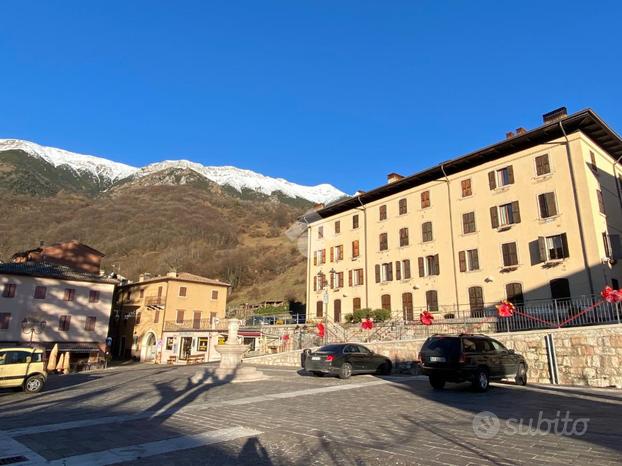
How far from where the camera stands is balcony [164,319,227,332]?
4638 centimetres

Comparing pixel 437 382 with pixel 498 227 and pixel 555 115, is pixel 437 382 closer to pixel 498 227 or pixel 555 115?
pixel 498 227

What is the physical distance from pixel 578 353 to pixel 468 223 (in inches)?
Answer: 636

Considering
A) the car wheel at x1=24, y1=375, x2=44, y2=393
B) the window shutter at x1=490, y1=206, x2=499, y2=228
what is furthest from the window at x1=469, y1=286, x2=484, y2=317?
the car wheel at x1=24, y1=375, x2=44, y2=393

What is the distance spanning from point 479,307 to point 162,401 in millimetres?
22357

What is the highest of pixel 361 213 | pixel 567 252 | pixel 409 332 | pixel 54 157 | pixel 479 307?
pixel 54 157

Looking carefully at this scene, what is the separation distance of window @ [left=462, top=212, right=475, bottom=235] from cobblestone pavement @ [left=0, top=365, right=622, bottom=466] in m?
18.0

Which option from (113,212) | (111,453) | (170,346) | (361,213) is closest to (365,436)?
(111,453)

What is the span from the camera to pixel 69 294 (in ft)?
138

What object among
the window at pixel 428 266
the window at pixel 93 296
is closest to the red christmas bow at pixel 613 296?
the window at pixel 428 266

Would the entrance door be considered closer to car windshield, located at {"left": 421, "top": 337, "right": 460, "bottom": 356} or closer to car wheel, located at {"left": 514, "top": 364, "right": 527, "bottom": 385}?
car windshield, located at {"left": 421, "top": 337, "right": 460, "bottom": 356}

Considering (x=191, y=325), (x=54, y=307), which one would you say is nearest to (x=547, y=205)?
(x=191, y=325)

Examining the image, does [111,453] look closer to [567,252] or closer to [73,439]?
[73,439]

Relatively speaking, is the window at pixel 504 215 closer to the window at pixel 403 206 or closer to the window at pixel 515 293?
the window at pixel 515 293

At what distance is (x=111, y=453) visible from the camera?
5398 millimetres
